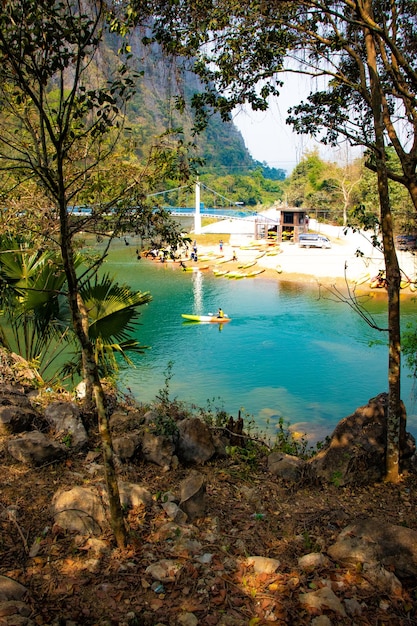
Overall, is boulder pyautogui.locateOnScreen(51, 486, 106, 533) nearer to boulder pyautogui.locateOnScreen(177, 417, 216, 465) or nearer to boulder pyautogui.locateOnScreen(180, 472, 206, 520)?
boulder pyautogui.locateOnScreen(180, 472, 206, 520)

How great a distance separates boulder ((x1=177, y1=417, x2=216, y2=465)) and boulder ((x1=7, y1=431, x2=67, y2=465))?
5.06ft

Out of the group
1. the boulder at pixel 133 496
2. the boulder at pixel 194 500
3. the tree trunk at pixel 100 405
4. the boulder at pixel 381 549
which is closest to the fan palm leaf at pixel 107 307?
the boulder at pixel 133 496

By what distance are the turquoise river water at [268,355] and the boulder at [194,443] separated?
319 centimetres

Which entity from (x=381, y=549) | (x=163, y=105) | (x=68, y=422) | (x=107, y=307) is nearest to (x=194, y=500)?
(x=381, y=549)

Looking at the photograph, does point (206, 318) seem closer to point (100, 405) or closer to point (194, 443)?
point (194, 443)

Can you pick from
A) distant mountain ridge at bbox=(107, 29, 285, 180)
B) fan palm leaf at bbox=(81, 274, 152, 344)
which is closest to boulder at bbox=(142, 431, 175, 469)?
fan palm leaf at bbox=(81, 274, 152, 344)

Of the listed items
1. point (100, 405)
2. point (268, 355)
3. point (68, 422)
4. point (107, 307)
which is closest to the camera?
point (100, 405)

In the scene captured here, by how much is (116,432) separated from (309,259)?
3181cm

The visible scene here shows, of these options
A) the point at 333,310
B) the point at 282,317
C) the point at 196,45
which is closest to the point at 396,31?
the point at 196,45

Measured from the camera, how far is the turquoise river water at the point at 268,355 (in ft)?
49.2

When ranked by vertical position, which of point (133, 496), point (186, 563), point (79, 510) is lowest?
point (186, 563)

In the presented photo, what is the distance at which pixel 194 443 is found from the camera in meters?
6.51

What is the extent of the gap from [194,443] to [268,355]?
13931mm

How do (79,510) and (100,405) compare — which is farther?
(79,510)
